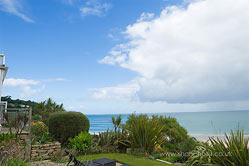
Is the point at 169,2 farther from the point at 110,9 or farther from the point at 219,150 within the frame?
the point at 219,150

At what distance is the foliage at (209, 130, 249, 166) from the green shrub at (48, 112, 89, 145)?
6.15 m

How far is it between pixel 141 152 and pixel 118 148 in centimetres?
163

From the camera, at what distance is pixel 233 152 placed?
3.90 m

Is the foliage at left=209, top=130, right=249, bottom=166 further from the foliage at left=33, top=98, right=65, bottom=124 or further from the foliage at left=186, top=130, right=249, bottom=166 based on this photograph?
the foliage at left=33, top=98, right=65, bottom=124

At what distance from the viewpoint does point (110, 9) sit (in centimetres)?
980

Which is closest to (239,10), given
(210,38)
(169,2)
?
(210,38)

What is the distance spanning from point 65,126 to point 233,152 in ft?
22.4

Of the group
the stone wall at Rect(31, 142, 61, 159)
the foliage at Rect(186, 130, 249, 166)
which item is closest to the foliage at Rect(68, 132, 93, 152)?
the stone wall at Rect(31, 142, 61, 159)

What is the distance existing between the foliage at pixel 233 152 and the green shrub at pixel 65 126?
6154 millimetres

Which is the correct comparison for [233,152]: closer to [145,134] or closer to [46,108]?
[145,134]

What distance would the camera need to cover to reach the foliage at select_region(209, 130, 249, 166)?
12.5 ft

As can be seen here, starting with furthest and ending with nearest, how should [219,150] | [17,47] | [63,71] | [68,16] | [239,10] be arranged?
[63,71] < [17,47] < [68,16] < [239,10] < [219,150]

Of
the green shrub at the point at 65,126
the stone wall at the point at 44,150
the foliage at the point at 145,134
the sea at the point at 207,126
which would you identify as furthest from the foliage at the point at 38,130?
the foliage at the point at 145,134

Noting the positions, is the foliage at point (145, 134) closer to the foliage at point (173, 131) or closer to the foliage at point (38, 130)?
the foliage at point (173, 131)
